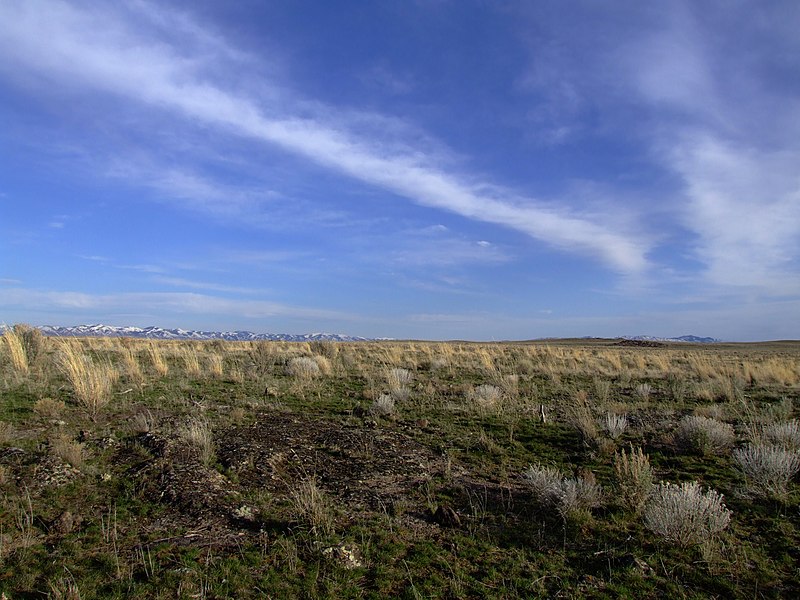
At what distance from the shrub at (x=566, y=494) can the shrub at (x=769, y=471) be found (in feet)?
7.29

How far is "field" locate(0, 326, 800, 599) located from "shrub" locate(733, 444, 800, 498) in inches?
1.0

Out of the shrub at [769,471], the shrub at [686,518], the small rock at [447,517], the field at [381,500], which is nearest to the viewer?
the field at [381,500]

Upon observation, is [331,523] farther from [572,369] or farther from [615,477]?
[572,369]

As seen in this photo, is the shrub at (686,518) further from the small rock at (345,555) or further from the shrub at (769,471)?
the small rock at (345,555)

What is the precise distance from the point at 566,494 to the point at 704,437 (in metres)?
4.20

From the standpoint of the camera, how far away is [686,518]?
5191mm

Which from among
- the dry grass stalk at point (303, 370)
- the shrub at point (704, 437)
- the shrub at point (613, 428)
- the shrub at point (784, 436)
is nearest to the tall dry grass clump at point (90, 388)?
the dry grass stalk at point (303, 370)

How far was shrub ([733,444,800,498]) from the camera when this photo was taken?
21.1ft

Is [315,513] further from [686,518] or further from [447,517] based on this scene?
[686,518]

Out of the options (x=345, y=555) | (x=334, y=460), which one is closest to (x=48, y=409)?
(x=334, y=460)

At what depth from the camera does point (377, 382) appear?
1503 centimetres

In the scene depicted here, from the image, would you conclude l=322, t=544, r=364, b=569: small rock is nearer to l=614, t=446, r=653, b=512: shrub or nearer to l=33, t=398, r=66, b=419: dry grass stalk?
l=614, t=446, r=653, b=512: shrub

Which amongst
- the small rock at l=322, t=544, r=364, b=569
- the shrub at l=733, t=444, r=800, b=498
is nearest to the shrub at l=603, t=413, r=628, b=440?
the shrub at l=733, t=444, r=800, b=498

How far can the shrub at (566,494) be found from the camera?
18.9ft
